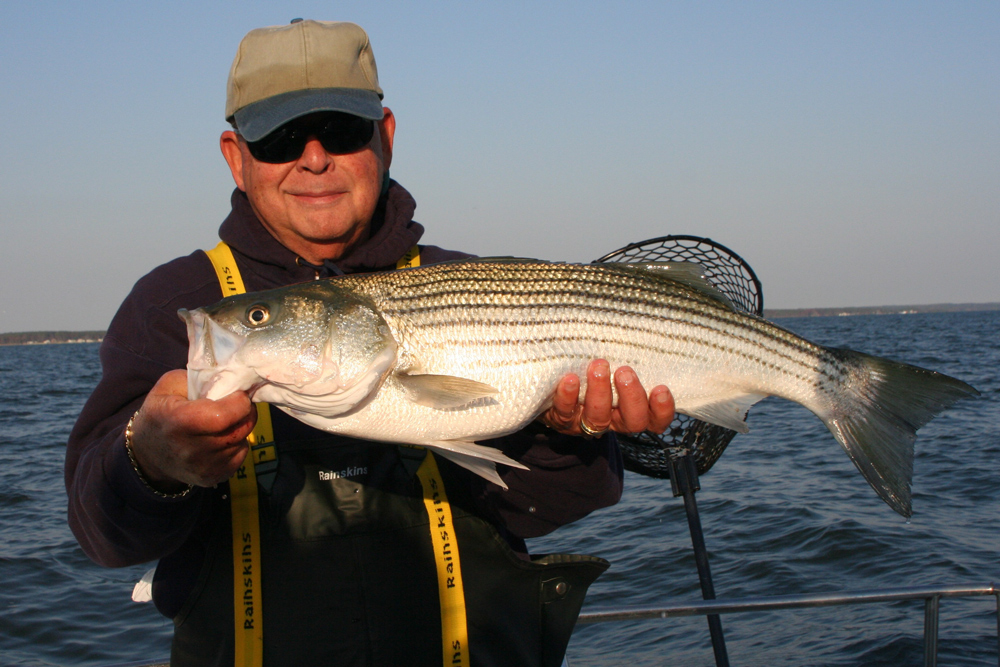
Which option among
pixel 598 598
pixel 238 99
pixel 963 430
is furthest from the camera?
pixel 963 430

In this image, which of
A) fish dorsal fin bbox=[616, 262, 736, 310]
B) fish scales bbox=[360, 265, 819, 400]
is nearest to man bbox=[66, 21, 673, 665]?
fish scales bbox=[360, 265, 819, 400]

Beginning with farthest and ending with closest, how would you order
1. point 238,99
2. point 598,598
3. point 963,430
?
point 963,430
point 598,598
point 238,99

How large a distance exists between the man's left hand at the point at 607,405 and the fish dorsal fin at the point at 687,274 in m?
0.60

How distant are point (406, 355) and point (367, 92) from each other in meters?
1.24

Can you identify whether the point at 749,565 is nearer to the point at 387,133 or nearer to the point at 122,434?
the point at 387,133

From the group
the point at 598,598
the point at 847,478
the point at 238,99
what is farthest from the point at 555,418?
the point at 847,478

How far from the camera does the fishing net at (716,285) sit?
4.63 meters

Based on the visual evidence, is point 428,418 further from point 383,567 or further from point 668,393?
point 668,393

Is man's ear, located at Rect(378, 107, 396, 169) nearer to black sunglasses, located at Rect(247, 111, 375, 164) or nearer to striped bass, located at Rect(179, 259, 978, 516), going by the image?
black sunglasses, located at Rect(247, 111, 375, 164)

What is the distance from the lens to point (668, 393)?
335cm

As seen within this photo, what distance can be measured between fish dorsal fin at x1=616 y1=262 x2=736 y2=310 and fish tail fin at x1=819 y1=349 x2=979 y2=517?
1.98 ft

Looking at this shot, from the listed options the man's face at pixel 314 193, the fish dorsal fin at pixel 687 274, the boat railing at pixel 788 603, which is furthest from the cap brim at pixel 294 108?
the boat railing at pixel 788 603

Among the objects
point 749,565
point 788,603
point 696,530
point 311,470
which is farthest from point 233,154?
point 749,565

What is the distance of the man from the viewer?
8.56ft
